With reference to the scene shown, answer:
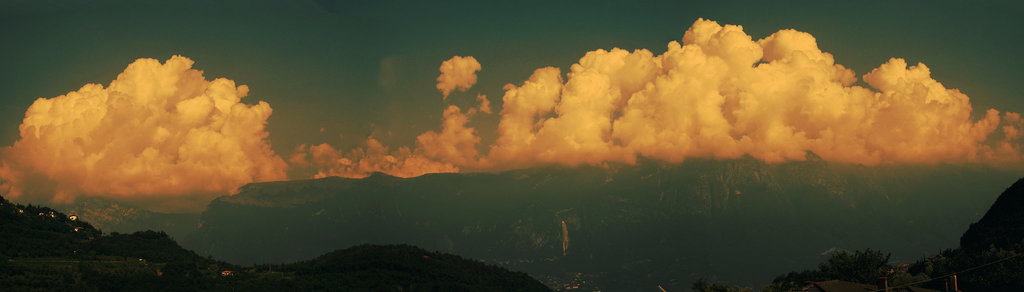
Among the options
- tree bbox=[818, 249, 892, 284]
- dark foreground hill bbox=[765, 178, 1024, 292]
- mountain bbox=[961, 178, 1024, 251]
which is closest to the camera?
dark foreground hill bbox=[765, 178, 1024, 292]

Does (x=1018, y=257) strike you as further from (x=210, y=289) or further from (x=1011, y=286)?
(x=210, y=289)

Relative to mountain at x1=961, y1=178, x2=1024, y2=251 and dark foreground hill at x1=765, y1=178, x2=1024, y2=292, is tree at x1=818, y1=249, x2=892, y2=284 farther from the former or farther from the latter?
mountain at x1=961, y1=178, x2=1024, y2=251

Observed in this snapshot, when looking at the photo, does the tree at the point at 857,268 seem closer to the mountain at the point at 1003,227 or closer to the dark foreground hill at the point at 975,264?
the dark foreground hill at the point at 975,264

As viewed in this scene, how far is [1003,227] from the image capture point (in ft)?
560

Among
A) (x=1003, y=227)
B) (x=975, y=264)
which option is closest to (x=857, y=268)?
(x=975, y=264)

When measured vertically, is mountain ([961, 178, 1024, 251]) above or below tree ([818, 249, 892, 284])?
above

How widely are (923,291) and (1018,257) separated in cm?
2889

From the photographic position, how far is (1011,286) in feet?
417

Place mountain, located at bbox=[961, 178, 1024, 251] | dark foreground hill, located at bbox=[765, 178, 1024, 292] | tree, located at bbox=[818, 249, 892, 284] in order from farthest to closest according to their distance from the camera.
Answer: mountain, located at bbox=[961, 178, 1024, 251] → tree, located at bbox=[818, 249, 892, 284] → dark foreground hill, located at bbox=[765, 178, 1024, 292]

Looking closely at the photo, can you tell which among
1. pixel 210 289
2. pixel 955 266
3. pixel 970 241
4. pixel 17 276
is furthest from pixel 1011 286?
pixel 17 276

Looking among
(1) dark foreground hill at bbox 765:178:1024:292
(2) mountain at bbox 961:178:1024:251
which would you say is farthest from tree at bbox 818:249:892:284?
(2) mountain at bbox 961:178:1024:251

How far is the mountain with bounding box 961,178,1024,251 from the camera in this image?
515 ft

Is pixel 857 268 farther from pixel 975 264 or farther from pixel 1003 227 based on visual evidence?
pixel 1003 227

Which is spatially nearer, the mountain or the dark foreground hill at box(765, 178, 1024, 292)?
the dark foreground hill at box(765, 178, 1024, 292)
